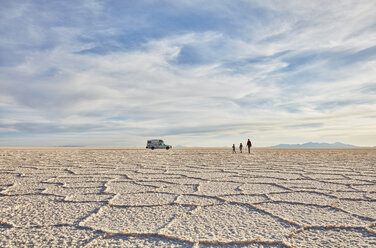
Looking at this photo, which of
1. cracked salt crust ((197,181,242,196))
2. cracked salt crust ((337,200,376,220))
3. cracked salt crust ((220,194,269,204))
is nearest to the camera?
cracked salt crust ((337,200,376,220))

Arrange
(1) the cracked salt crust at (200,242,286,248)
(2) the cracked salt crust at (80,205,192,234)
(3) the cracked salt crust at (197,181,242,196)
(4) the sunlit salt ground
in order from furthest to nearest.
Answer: (3) the cracked salt crust at (197,181,242,196) < (2) the cracked salt crust at (80,205,192,234) < (4) the sunlit salt ground < (1) the cracked salt crust at (200,242,286,248)

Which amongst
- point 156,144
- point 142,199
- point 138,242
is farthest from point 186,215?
point 156,144

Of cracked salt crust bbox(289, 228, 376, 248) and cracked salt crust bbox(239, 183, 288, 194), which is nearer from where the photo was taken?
cracked salt crust bbox(289, 228, 376, 248)

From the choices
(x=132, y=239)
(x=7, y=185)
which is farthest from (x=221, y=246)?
(x=7, y=185)

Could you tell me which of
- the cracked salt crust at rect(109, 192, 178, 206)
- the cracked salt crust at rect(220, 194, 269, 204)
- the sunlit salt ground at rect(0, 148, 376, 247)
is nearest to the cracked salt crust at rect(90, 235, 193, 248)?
the sunlit salt ground at rect(0, 148, 376, 247)

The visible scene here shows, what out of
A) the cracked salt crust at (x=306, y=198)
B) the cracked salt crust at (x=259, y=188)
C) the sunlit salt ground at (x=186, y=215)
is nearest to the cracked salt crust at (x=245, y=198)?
the sunlit salt ground at (x=186, y=215)

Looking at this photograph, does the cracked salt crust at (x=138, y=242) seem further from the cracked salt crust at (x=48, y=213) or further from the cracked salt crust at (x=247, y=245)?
the cracked salt crust at (x=48, y=213)

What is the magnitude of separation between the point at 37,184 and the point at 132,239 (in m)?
3.04

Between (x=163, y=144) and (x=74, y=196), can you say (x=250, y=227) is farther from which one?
(x=163, y=144)

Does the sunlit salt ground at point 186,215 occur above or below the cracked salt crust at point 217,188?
below

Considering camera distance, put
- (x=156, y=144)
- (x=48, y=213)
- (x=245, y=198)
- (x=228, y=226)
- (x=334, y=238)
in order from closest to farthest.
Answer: (x=334, y=238) < (x=228, y=226) < (x=48, y=213) < (x=245, y=198) < (x=156, y=144)

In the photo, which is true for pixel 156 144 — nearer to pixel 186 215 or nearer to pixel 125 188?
pixel 125 188

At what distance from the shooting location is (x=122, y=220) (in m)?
2.63

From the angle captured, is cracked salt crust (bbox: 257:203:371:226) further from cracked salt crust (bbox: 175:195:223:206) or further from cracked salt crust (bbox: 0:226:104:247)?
cracked salt crust (bbox: 0:226:104:247)
